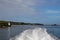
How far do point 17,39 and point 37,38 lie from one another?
0.65 m

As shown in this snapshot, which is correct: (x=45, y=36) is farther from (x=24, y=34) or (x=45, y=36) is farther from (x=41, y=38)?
(x=24, y=34)

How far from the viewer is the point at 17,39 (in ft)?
19.0

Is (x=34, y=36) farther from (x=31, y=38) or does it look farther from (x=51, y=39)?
(x=51, y=39)

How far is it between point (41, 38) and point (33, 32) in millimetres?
370

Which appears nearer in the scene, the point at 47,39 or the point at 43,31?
the point at 47,39

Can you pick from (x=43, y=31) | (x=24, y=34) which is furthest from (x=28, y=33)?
(x=43, y=31)

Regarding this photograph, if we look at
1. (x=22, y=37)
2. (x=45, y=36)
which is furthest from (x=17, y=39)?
(x=45, y=36)

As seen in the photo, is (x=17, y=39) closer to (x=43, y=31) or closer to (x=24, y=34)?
(x=24, y=34)

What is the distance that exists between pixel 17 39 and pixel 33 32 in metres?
0.59

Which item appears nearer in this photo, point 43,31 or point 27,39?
point 27,39

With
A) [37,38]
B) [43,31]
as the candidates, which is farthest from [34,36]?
[43,31]

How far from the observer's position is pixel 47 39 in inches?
227

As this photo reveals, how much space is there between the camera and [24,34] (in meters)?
6.02

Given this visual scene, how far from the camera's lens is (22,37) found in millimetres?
5816
